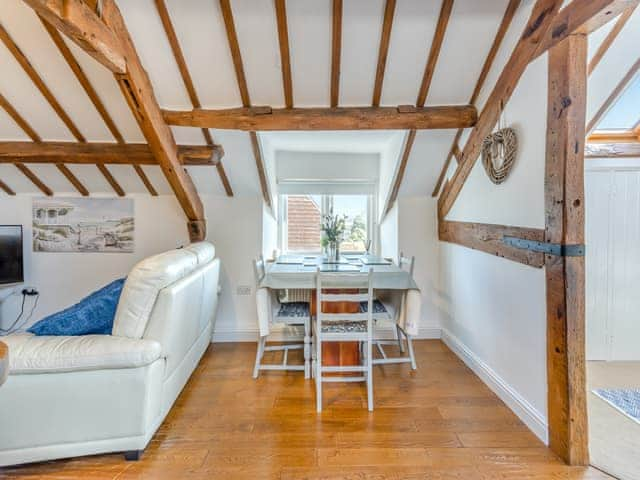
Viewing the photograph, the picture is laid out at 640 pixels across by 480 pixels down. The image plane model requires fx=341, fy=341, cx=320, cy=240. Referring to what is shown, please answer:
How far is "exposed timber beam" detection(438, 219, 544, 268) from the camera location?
7.21 ft

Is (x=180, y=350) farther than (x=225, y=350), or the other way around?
(x=225, y=350)

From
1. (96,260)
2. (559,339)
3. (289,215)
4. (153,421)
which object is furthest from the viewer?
(289,215)

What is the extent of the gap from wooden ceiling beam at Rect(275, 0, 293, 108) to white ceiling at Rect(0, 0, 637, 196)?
0.05 metres

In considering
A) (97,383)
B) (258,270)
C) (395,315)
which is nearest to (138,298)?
(97,383)

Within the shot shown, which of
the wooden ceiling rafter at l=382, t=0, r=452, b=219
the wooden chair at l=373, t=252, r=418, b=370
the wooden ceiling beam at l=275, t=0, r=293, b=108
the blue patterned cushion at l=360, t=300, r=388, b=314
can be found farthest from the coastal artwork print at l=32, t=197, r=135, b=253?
the wooden ceiling rafter at l=382, t=0, r=452, b=219

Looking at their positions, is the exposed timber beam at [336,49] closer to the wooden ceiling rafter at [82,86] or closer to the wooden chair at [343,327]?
the wooden chair at [343,327]

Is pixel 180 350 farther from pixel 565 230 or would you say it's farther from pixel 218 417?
pixel 565 230

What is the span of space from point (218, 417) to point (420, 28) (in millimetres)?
3107

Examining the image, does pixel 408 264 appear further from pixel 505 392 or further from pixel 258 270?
pixel 258 270

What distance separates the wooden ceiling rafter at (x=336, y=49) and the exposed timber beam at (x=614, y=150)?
223 centimetres

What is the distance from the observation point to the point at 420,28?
2.41 meters

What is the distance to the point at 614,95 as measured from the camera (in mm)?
2445

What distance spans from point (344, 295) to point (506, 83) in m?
1.95

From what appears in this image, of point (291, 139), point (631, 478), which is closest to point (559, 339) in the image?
point (631, 478)
